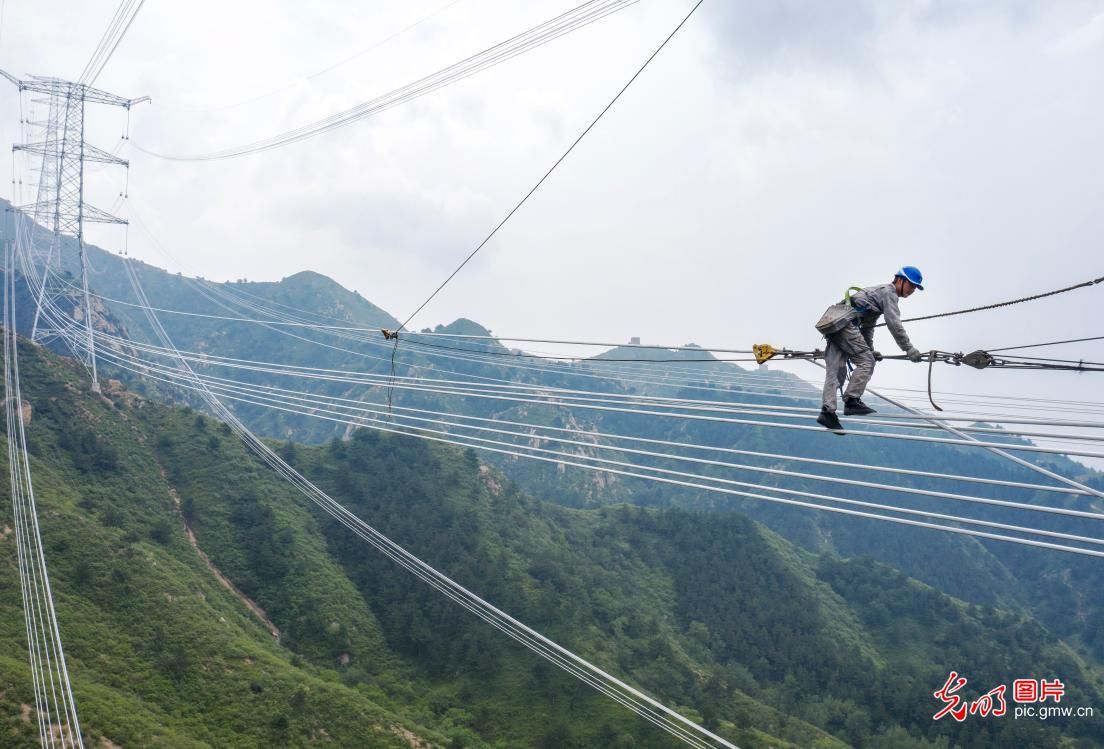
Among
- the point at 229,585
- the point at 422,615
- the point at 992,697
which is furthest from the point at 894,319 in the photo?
the point at 992,697

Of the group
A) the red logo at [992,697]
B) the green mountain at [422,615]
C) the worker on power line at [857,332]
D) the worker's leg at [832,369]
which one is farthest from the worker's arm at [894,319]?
the red logo at [992,697]

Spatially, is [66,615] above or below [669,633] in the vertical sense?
above

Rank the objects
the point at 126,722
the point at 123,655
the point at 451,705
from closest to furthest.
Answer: the point at 126,722
the point at 123,655
the point at 451,705

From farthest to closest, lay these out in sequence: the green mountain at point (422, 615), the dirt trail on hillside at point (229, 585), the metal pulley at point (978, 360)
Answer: the dirt trail on hillside at point (229, 585) → the green mountain at point (422, 615) → the metal pulley at point (978, 360)

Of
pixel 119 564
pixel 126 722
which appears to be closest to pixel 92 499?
pixel 119 564

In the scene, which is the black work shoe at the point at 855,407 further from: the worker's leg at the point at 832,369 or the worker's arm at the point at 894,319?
the worker's arm at the point at 894,319

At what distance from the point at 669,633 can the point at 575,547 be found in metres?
13.3

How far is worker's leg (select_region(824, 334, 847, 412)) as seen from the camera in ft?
29.4

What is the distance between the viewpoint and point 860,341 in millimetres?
8781

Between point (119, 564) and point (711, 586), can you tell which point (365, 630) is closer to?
point (119, 564)

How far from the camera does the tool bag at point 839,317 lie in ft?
28.7

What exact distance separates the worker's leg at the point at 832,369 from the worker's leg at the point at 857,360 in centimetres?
14

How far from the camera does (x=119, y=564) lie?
35781 mm

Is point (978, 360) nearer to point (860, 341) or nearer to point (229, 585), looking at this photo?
point (860, 341)
